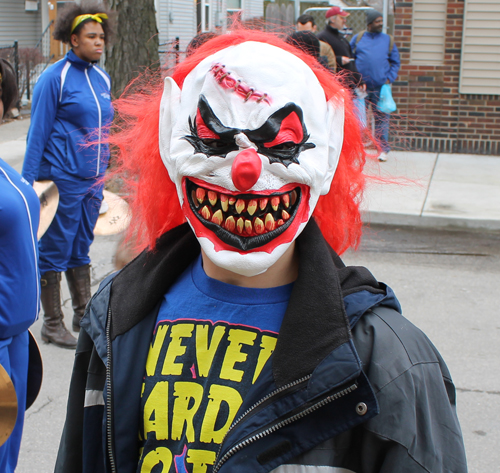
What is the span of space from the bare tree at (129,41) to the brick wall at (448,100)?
4090mm

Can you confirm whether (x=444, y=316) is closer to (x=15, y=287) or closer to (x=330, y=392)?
(x=15, y=287)

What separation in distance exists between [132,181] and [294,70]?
75 centimetres

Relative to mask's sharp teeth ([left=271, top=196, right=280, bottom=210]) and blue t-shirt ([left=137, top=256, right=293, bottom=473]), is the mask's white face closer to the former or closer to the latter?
mask's sharp teeth ([left=271, top=196, right=280, bottom=210])

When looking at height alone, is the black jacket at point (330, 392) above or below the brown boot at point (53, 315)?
above

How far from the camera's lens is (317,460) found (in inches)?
51.0

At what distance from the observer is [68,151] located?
414cm

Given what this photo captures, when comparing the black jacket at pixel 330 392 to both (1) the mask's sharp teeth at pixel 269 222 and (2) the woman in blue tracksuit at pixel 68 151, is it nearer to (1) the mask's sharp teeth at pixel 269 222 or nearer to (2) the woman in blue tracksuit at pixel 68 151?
(1) the mask's sharp teeth at pixel 269 222

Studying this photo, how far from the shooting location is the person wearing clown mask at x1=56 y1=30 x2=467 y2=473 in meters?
1.30

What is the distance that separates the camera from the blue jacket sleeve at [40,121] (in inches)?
158

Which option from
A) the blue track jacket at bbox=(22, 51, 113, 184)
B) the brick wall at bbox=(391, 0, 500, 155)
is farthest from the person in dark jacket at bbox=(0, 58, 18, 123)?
the brick wall at bbox=(391, 0, 500, 155)

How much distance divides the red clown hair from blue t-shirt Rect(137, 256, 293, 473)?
0.33m

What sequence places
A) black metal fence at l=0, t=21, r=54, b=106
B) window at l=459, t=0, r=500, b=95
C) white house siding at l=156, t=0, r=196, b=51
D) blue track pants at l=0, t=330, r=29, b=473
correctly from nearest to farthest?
blue track pants at l=0, t=330, r=29, b=473 < window at l=459, t=0, r=500, b=95 < black metal fence at l=0, t=21, r=54, b=106 < white house siding at l=156, t=0, r=196, b=51

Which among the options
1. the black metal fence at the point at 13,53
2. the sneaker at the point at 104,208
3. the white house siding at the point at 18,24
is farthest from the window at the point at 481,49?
the white house siding at the point at 18,24

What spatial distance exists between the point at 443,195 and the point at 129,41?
4111 mm
